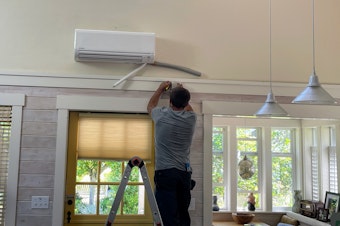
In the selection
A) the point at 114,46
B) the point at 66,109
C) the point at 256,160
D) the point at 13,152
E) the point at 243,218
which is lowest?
the point at 243,218

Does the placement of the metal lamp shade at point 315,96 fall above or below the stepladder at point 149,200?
above

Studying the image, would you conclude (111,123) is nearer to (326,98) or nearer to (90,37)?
(90,37)

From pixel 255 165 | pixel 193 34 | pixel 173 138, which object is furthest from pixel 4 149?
pixel 255 165

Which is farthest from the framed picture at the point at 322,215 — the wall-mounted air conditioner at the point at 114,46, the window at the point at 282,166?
the wall-mounted air conditioner at the point at 114,46

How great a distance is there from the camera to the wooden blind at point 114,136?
365 centimetres

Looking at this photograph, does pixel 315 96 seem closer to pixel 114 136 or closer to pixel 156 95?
pixel 156 95

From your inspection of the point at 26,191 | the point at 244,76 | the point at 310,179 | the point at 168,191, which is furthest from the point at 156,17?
the point at 310,179

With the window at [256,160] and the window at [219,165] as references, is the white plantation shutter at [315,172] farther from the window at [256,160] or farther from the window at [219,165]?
the window at [219,165]

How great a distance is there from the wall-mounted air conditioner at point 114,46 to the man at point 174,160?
0.73 metres

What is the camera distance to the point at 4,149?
3.52 meters

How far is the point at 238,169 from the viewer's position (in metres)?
6.84

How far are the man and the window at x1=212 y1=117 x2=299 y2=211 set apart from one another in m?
3.77

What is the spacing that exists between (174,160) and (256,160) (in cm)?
443

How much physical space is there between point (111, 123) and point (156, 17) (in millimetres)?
1176
